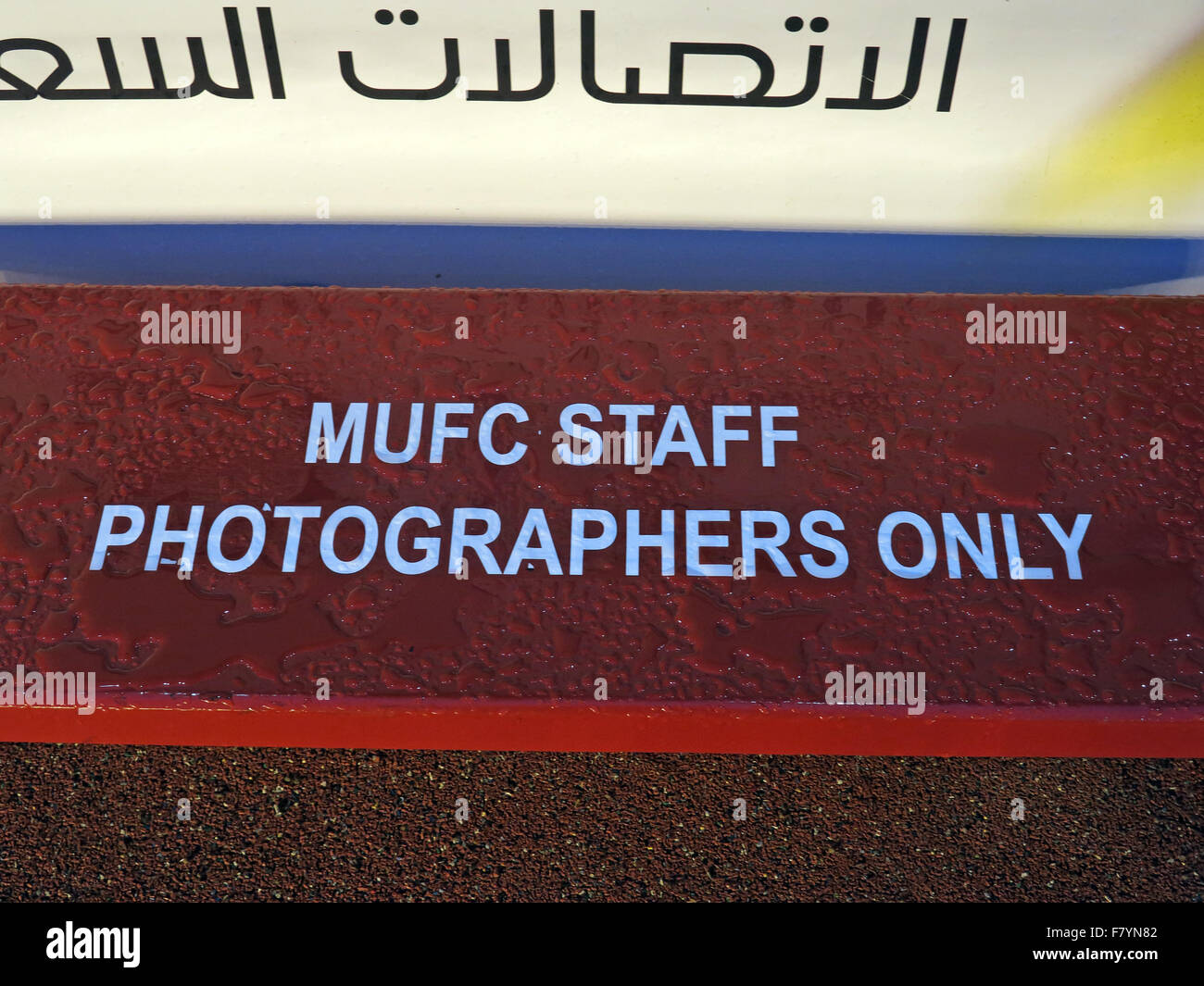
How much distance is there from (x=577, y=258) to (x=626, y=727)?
863 millimetres

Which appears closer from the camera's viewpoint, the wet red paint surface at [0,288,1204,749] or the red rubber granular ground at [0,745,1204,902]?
the wet red paint surface at [0,288,1204,749]

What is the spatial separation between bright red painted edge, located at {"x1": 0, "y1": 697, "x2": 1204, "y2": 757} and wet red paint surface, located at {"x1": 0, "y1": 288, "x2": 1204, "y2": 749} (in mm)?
17

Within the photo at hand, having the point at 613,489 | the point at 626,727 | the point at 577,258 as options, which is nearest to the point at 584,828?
the point at 626,727

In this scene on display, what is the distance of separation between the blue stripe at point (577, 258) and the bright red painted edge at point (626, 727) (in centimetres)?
Result: 80

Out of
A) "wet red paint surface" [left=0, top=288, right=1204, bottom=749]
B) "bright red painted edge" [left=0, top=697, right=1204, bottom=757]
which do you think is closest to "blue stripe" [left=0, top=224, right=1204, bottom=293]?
"wet red paint surface" [left=0, top=288, right=1204, bottom=749]

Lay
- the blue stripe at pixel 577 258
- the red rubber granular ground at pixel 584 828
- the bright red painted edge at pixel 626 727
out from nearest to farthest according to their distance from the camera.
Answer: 1. the bright red painted edge at pixel 626 727
2. the red rubber granular ground at pixel 584 828
3. the blue stripe at pixel 577 258

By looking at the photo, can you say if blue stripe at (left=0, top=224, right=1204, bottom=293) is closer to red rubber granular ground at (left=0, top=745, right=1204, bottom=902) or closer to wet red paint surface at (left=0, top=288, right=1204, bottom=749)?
wet red paint surface at (left=0, top=288, right=1204, bottom=749)

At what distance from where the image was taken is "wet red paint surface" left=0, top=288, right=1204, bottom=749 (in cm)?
121

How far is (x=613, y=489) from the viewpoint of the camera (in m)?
1.31

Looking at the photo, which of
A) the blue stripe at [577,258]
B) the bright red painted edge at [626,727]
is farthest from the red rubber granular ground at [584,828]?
the blue stripe at [577,258]

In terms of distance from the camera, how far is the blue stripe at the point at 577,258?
5.16 feet

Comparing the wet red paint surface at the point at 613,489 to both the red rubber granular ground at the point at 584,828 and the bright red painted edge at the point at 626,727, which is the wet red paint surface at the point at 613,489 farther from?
the red rubber granular ground at the point at 584,828
